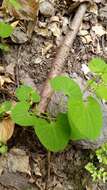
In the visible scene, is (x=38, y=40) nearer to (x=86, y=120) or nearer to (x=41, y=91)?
(x=41, y=91)

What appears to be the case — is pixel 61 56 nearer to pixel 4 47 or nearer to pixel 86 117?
pixel 4 47

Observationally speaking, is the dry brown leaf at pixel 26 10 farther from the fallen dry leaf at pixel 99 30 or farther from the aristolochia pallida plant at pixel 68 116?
the aristolochia pallida plant at pixel 68 116

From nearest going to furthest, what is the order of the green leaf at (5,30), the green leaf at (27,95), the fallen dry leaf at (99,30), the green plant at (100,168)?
1. the green leaf at (27,95)
2. the green plant at (100,168)
3. the green leaf at (5,30)
4. the fallen dry leaf at (99,30)

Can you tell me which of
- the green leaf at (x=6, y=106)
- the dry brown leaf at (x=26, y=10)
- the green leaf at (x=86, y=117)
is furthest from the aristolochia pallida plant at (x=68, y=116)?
the dry brown leaf at (x=26, y=10)

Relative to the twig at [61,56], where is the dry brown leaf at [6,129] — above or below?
below

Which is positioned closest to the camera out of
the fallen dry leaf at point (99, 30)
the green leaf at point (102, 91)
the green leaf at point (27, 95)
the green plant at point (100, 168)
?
the green leaf at point (102, 91)

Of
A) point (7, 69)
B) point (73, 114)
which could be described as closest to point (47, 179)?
point (73, 114)

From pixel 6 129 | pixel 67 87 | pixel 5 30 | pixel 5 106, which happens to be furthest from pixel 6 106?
pixel 5 30
